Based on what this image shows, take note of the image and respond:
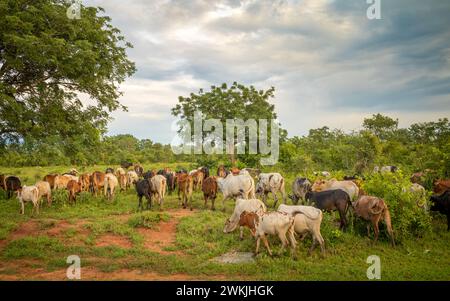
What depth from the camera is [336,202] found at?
41.4 feet

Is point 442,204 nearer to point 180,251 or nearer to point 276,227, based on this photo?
point 276,227

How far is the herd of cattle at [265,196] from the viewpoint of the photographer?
35.4ft

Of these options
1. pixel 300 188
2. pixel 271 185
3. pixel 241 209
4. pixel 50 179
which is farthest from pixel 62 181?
pixel 300 188

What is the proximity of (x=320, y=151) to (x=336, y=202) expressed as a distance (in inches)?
1007

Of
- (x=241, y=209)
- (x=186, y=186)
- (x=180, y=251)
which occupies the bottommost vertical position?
(x=180, y=251)

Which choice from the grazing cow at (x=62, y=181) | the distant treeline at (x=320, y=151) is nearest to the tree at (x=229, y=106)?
the distant treeline at (x=320, y=151)

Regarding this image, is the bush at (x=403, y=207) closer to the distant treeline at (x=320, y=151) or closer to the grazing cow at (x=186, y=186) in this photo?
the distant treeline at (x=320, y=151)

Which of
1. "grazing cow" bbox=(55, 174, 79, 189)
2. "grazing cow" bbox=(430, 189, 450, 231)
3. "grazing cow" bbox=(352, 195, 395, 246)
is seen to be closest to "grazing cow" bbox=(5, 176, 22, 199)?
"grazing cow" bbox=(55, 174, 79, 189)

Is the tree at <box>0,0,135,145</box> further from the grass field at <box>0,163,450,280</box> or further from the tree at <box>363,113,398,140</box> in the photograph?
the tree at <box>363,113,398,140</box>

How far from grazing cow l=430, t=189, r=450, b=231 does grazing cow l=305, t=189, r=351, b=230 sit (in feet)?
13.6

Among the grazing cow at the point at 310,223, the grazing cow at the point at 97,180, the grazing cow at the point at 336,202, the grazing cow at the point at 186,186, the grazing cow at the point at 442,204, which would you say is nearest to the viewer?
the grazing cow at the point at 310,223

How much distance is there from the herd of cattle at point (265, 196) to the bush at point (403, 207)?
0.60 m

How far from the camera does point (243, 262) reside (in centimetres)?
1023
